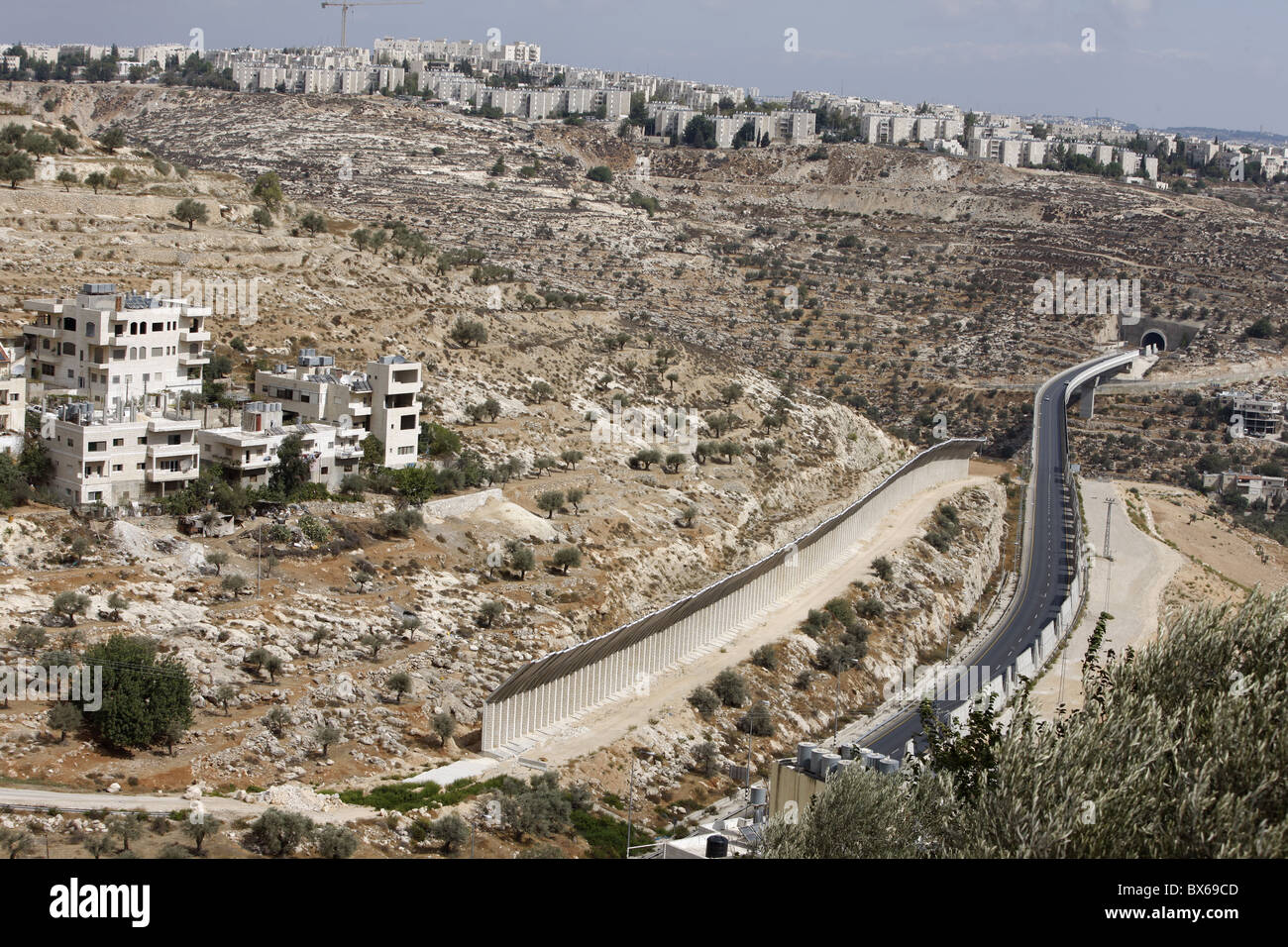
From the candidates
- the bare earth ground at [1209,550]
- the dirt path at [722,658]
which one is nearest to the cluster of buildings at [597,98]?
the bare earth ground at [1209,550]

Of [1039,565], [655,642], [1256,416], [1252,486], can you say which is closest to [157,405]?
[655,642]

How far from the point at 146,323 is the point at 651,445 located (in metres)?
17.4

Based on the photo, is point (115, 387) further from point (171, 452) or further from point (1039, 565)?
point (1039, 565)

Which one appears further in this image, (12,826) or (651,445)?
(651,445)

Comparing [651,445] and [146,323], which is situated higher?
[146,323]

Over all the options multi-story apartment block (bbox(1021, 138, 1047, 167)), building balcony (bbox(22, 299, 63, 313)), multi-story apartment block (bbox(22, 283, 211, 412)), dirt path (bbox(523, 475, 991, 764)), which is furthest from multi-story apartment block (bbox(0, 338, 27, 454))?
multi-story apartment block (bbox(1021, 138, 1047, 167))

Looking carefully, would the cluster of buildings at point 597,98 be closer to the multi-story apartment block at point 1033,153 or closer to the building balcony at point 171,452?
the multi-story apartment block at point 1033,153

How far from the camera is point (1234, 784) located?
12.4m

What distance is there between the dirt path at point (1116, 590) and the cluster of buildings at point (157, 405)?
18.1 metres

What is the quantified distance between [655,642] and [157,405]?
1353 cm

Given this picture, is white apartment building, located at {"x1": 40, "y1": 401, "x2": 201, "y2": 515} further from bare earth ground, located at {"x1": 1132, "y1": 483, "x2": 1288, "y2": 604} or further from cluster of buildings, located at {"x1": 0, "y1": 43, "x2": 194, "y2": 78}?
cluster of buildings, located at {"x1": 0, "y1": 43, "x2": 194, "y2": 78}
